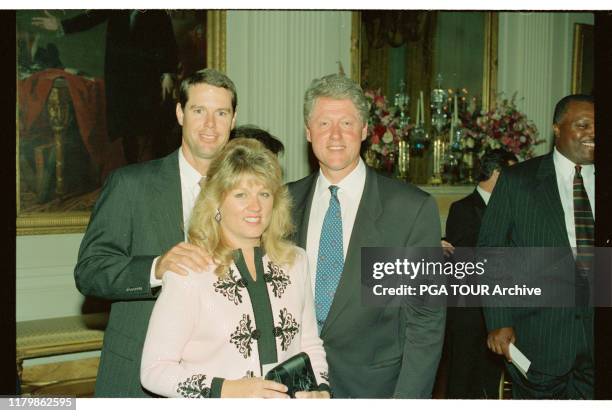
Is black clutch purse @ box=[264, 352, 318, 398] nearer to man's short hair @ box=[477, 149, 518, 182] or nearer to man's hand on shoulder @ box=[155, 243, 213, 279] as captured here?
man's hand on shoulder @ box=[155, 243, 213, 279]

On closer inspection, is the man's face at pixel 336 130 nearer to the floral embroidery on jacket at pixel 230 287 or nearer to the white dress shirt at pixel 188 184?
the white dress shirt at pixel 188 184

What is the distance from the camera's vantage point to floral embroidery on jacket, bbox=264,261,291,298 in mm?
1990

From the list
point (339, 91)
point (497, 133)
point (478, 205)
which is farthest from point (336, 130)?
point (497, 133)

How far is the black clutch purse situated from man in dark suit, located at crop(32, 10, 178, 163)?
3.18m

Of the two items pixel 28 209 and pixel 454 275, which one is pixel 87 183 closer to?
pixel 28 209

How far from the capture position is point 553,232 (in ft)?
8.92

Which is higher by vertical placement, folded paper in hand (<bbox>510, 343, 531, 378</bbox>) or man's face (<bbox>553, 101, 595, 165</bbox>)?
man's face (<bbox>553, 101, 595, 165</bbox>)

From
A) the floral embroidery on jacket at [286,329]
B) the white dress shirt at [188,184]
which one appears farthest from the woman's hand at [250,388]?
the white dress shirt at [188,184]

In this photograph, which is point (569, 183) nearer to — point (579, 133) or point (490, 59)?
point (579, 133)

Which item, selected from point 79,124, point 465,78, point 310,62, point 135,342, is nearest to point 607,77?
point 135,342

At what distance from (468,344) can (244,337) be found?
2638mm

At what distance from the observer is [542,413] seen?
2.59 metres

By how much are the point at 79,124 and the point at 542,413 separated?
11.3ft

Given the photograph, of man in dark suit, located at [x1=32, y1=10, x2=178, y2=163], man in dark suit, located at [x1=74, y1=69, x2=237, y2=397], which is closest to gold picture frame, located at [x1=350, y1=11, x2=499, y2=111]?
man in dark suit, located at [x1=32, y1=10, x2=178, y2=163]
